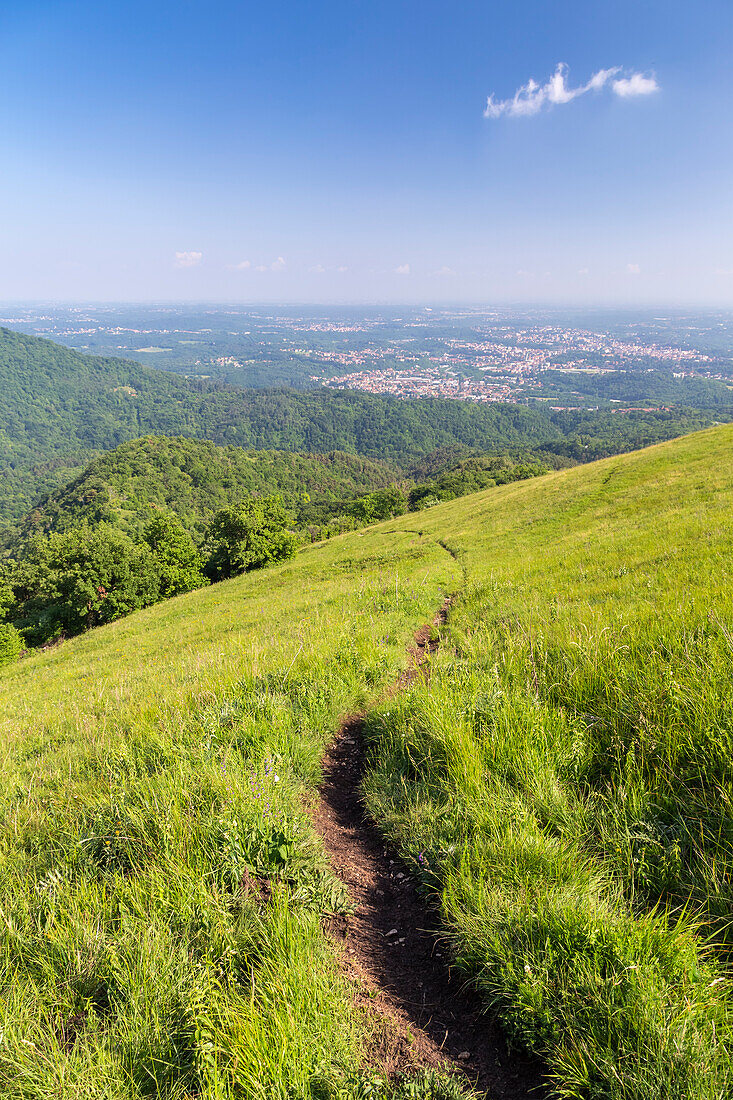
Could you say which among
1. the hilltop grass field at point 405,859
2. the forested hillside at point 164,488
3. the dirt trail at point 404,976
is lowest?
the forested hillside at point 164,488

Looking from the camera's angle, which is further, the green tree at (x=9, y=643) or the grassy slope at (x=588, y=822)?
the green tree at (x=9, y=643)

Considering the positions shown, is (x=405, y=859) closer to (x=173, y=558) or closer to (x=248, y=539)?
(x=248, y=539)

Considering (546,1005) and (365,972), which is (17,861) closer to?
(365,972)

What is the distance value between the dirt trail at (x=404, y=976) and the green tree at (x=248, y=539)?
45087mm

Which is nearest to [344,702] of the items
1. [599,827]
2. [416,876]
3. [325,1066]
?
[416,876]

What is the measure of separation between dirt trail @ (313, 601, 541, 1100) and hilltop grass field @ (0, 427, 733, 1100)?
0.42ft

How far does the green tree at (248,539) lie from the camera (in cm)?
4734

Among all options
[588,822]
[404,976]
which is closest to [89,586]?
[404,976]

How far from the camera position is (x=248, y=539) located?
4741 centimetres

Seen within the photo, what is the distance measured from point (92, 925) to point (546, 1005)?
2.44 metres

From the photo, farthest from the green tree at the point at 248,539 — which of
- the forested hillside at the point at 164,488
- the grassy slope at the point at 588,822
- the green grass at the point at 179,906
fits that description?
the forested hillside at the point at 164,488

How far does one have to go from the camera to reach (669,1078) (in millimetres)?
1591

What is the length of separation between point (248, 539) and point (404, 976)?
154ft

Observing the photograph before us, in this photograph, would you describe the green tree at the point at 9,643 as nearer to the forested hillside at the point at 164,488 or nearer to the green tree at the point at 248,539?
the green tree at the point at 248,539
